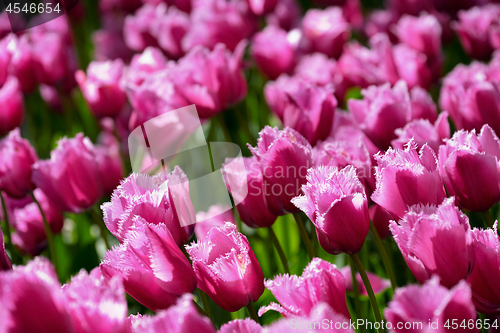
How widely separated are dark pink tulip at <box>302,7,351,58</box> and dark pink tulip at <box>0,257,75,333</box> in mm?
1197

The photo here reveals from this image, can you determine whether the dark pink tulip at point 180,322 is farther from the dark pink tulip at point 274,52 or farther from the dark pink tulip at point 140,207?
the dark pink tulip at point 274,52

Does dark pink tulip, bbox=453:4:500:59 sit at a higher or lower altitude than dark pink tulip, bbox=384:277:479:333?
lower

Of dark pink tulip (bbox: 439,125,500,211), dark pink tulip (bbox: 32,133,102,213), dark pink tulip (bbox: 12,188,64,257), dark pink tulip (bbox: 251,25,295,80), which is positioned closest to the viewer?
dark pink tulip (bbox: 439,125,500,211)

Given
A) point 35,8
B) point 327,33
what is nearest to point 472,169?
point 327,33

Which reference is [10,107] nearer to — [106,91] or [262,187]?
[106,91]

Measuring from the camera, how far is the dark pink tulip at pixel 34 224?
3.13 feet

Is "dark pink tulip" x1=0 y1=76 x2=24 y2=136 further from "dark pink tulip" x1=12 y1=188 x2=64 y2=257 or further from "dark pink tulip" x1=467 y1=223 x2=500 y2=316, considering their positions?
"dark pink tulip" x1=467 y1=223 x2=500 y2=316

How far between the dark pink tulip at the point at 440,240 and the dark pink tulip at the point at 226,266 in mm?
153

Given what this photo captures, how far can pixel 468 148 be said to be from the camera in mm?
583

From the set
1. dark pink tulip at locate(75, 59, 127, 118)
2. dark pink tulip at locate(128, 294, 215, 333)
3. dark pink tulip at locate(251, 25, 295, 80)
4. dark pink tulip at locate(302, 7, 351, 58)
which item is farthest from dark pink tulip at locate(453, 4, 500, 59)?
dark pink tulip at locate(128, 294, 215, 333)

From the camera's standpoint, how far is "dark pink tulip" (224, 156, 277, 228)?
2.19 feet

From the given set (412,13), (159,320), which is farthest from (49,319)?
(412,13)

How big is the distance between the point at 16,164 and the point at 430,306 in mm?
746

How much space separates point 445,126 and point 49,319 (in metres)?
0.60
